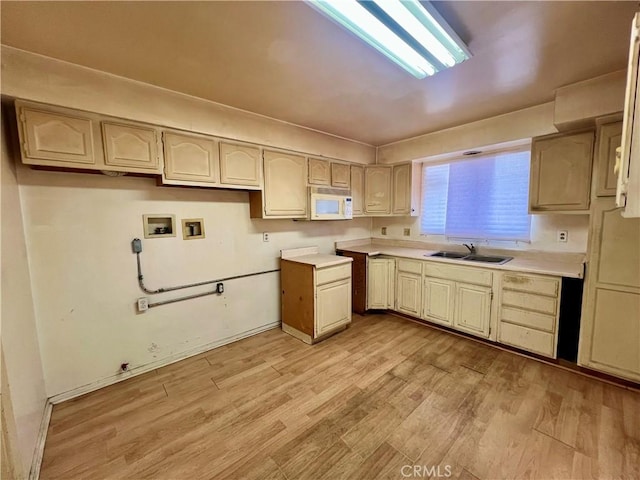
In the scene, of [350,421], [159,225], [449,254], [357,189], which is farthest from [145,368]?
[449,254]

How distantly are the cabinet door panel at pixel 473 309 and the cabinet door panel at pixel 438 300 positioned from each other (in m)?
0.07

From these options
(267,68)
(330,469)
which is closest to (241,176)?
(267,68)

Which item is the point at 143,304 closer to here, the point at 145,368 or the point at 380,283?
the point at 145,368

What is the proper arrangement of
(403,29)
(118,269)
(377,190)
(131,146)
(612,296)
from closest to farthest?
(403,29)
(131,146)
(612,296)
(118,269)
(377,190)

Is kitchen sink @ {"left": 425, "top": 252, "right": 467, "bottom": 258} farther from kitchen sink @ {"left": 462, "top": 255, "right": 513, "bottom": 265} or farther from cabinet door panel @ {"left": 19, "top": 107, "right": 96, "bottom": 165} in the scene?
cabinet door panel @ {"left": 19, "top": 107, "right": 96, "bottom": 165}

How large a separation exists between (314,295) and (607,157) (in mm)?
2770

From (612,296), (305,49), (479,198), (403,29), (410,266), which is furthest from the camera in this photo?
(410,266)

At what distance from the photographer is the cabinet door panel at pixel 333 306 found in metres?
2.91

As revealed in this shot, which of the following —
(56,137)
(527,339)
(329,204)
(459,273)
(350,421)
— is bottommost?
(350,421)

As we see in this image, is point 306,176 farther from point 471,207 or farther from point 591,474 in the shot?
point 591,474

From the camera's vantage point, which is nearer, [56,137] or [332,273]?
[56,137]

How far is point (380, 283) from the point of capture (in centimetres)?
363

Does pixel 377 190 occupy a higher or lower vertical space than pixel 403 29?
lower

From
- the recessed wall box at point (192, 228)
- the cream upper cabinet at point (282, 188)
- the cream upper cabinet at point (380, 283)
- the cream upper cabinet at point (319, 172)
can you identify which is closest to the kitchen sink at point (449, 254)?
the cream upper cabinet at point (380, 283)
